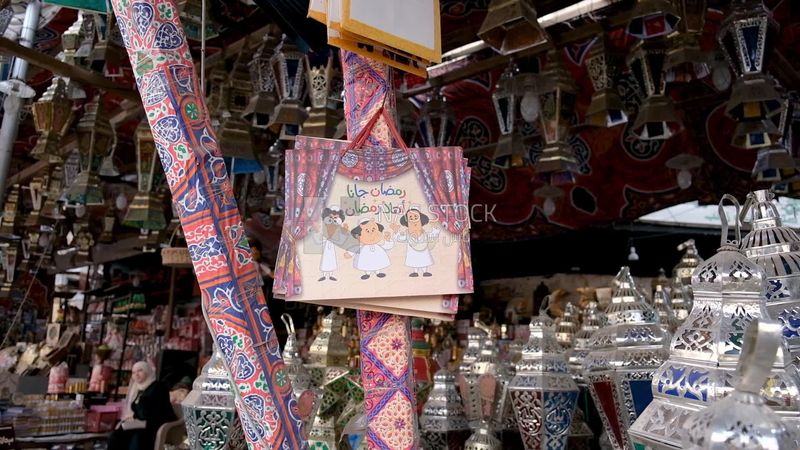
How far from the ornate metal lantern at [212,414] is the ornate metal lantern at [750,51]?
2084 mm

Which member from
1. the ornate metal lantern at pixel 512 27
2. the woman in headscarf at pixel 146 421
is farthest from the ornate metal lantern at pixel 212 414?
the woman in headscarf at pixel 146 421

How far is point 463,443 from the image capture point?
1830 millimetres

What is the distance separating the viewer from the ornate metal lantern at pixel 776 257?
38.7 inches

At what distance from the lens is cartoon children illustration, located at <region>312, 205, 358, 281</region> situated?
0.90 metres

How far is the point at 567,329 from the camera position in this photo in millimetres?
2406

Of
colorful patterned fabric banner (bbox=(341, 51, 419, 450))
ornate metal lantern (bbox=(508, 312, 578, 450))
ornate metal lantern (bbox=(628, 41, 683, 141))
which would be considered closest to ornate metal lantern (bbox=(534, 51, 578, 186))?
ornate metal lantern (bbox=(628, 41, 683, 141))

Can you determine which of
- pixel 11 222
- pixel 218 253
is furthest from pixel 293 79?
pixel 11 222

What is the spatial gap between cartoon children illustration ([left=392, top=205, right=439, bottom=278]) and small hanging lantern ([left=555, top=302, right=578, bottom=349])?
4.68ft

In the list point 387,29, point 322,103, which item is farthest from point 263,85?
point 387,29

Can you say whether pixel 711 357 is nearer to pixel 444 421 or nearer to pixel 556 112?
pixel 444 421

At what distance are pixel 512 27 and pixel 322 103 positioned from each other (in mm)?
932

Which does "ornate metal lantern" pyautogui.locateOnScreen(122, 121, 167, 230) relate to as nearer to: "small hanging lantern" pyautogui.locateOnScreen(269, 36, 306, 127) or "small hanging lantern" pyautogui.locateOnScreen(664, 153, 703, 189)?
"small hanging lantern" pyautogui.locateOnScreen(269, 36, 306, 127)

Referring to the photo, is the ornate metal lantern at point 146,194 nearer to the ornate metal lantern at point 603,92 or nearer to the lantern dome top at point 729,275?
the ornate metal lantern at point 603,92

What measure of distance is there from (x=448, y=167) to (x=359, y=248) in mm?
180
